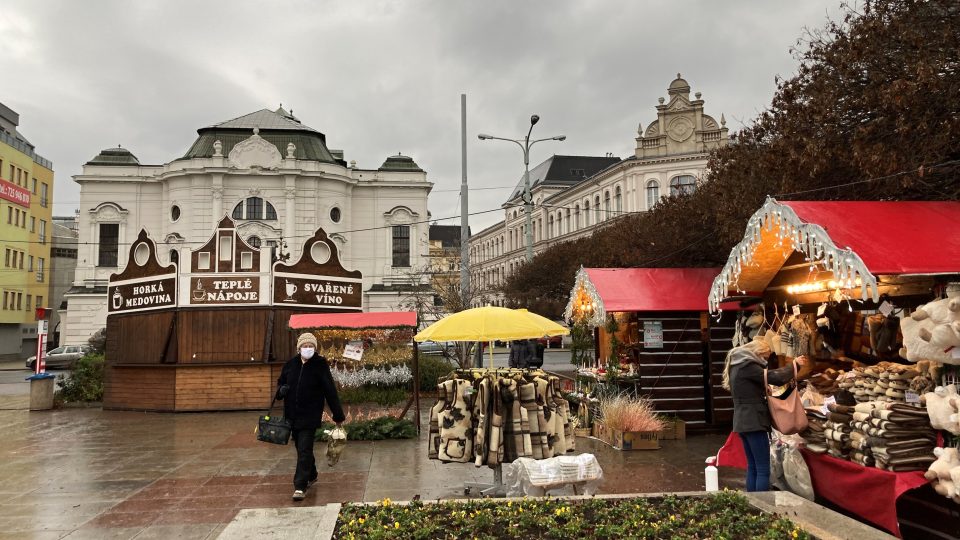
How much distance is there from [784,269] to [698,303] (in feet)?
7.88

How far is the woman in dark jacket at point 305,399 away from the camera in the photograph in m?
7.80

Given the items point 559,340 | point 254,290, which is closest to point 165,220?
point 559,340

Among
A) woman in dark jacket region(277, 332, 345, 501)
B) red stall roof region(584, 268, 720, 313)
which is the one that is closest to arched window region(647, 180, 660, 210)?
red stall roof region(584, 268, 720, 313)

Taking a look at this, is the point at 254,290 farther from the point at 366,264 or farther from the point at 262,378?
the point at 366,264

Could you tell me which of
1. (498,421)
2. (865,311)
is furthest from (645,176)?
(498,421)

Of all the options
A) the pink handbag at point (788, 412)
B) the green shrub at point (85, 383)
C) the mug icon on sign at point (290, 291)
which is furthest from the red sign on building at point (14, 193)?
the pink handbag at point (788, 412)

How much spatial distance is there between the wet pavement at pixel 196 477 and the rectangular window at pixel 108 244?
130ft

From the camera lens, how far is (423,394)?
18.6 meters

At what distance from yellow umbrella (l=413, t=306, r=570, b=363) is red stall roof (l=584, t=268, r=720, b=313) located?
10.6 feet

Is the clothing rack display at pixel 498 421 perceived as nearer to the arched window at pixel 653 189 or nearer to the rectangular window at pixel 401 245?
the arched window at pixel 653 189

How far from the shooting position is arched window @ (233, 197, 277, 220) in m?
47.0

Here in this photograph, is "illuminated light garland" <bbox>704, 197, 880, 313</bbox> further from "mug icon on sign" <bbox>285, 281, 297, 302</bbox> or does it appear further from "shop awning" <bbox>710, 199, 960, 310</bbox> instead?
"mug icon on sign" <bbox>285, 281, 297, 302</bbox>

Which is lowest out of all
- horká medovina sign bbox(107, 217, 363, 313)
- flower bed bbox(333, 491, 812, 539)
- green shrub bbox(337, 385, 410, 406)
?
flower bed bbox(333, 491, 812, 539)

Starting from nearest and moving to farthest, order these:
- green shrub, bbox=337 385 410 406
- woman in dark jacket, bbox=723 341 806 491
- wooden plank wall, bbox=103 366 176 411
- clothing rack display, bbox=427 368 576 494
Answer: woman in dark jacket, bbox=723 341 806 491
clothing rack display, bbox=427 368 576 494
green shrub, bbox=337 385 410 406
wooden plank wall, bbox=103 366 176 411
